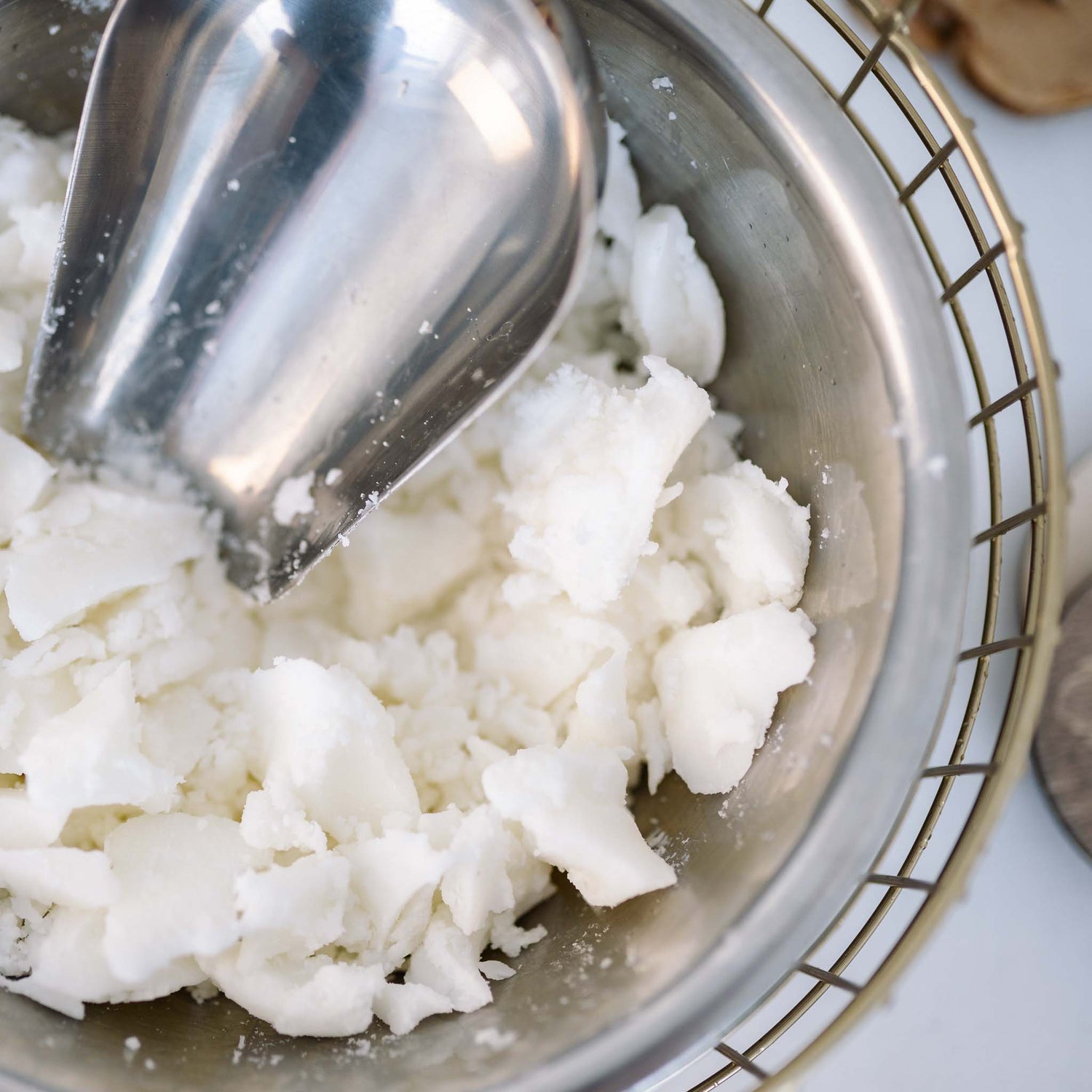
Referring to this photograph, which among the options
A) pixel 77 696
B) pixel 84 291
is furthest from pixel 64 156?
pixel 77 696

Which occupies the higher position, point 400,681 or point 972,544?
point 972,544

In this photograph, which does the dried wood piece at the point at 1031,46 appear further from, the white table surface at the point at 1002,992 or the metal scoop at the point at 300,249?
the metal scoop at the point at 300,249

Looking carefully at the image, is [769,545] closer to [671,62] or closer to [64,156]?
[671,62]

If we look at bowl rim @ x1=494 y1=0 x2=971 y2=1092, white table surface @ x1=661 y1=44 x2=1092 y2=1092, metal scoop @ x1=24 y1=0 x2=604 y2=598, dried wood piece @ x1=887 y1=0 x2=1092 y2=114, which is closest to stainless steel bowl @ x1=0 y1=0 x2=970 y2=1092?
bowl rim @ x1=494 y1=0 x2=971 y2=1092

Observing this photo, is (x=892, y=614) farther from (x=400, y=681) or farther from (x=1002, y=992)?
(x=1002, y=992)

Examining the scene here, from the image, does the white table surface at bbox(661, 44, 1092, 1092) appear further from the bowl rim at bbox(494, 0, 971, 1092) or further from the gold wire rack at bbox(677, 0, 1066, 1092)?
the bowl rim at bbox(494, 0, 971, 1092)

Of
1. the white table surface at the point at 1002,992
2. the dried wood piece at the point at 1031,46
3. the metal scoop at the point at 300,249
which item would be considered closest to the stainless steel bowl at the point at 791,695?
the metal scoop at the point at 300,249

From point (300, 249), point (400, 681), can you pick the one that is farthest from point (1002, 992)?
point (300, 249)
